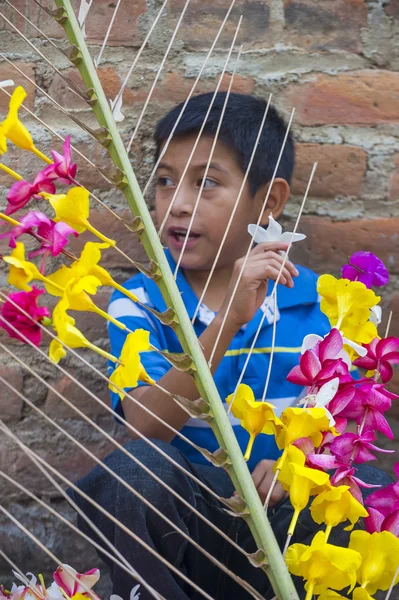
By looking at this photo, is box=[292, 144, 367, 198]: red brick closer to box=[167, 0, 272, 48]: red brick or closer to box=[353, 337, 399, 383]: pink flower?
box=[167, 0, 272, 48]: red brick

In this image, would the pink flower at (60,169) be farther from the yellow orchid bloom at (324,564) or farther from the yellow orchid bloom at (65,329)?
the yellow orchid bloom at (324,564)

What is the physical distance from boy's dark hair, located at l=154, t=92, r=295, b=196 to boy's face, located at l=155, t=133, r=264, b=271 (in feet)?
0.06

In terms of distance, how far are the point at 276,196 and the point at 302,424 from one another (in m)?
0.76

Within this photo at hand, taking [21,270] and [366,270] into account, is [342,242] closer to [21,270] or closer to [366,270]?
[366,270]

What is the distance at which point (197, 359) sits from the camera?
66 cm

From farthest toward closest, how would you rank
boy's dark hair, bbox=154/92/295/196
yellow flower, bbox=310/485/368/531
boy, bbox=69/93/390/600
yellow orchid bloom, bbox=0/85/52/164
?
boy's dark hair, bbox=154/92/295/196, boy, bbox=69/93/390/600, yellow flower, bbox=310/485/368/531, yellow orchid bloom, bbox=0/85/52/164

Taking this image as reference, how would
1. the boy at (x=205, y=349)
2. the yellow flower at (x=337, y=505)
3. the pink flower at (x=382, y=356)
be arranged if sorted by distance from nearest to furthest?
the yellow flower at (x=337, y=505), the pink flower at (x=382, y=356), the boy at (x=205, y=349)

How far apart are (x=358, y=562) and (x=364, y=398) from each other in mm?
156

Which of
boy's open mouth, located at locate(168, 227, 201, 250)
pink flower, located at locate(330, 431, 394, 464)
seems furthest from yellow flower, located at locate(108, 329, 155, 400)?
boy's open mouth, located at locate(168, 227, 201, 250)

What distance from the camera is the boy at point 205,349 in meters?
1.07

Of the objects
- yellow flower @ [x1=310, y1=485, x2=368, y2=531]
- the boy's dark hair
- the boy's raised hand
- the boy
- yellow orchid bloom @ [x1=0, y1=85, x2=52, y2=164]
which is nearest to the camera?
yellow orchid bloom @ [x1=0, y1=85, x2=52, y2=164]

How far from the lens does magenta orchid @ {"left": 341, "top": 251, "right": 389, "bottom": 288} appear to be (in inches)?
38.0

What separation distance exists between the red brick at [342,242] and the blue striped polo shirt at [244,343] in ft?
0.39

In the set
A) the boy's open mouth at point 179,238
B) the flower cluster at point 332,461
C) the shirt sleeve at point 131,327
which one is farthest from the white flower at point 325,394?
the boy's open mouth at point 179,238
